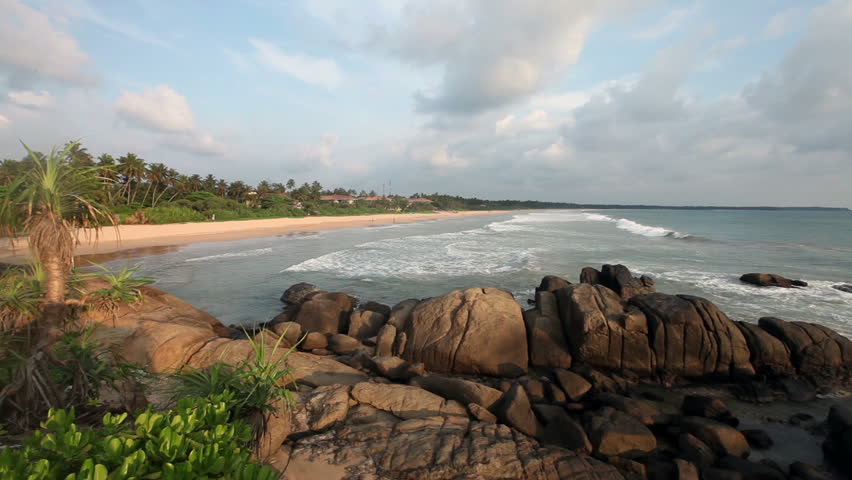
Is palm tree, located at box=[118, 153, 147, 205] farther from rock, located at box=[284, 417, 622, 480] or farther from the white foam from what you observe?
rock, located at box=[284, 417, 622, 480]

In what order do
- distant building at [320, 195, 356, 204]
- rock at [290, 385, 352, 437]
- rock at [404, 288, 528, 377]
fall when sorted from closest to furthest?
rock at [290, 385, 352, 437] < rock at [404, 288, 528, 377] < distant building at [320, 195, 356, 204]

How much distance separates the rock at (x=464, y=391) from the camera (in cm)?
587

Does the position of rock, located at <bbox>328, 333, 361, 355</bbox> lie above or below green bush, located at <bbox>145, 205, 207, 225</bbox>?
below

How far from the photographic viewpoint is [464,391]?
19.7 feet

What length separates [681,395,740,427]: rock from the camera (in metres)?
6.45

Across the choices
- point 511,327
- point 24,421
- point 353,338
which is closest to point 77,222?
point 24,421

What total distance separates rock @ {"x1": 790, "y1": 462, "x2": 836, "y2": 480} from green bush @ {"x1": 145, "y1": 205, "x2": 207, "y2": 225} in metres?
52.5

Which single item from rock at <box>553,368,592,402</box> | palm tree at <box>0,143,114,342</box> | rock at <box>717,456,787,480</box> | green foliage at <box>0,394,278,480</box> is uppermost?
palm tree at <box>0,143,114,342</box>

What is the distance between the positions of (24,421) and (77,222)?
2.04m

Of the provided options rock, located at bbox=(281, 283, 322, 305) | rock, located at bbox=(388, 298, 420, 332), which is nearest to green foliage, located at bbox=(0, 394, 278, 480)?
rock, located at bbox=(388, 298, 420, 332)

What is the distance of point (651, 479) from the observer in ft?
15.8

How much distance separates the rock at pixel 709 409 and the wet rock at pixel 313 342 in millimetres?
8026

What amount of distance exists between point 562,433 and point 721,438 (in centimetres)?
247

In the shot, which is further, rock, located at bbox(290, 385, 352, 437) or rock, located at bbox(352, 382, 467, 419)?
rock, located at bbox(352, 382, 467, 419)
